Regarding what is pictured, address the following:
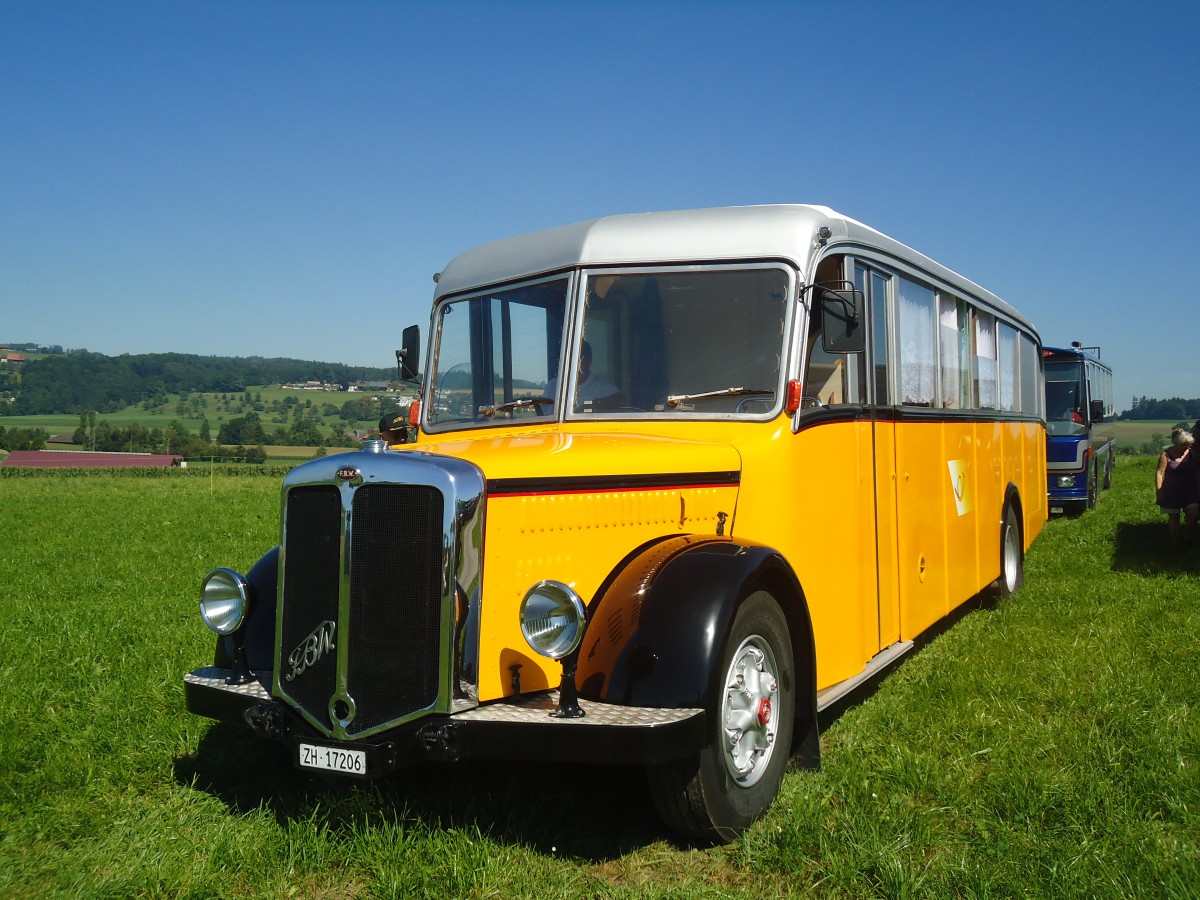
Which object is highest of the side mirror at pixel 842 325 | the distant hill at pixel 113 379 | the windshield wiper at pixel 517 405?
the distant hill at pixel 113 379

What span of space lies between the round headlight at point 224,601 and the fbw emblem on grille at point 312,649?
43 centimetres

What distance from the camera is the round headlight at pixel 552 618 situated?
372 centimetres

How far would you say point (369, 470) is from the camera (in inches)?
159

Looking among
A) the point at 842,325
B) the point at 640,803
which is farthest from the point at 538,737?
the point at 842,325

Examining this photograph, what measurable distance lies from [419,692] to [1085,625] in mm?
5978

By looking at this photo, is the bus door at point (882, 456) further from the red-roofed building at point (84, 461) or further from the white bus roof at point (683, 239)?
the red-roofed building at point (84, 461)

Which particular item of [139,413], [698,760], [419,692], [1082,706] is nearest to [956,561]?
[1082,706]

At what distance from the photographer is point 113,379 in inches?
4648

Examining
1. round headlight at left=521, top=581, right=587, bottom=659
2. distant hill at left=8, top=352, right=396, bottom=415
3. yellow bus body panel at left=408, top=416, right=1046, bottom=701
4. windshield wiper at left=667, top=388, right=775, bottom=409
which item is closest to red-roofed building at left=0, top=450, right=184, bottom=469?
distant hill at left=8, top=352, right=396, bottom=415

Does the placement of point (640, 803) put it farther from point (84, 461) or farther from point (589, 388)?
point (84, 461)

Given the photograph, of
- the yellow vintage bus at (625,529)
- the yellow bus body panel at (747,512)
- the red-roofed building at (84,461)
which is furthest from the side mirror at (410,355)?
the red-roofed building at (84,461)

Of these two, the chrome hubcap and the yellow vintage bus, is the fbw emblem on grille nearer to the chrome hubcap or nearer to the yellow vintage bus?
the yellow vintage bus

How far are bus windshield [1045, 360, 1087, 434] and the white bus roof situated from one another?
15683 millimetres

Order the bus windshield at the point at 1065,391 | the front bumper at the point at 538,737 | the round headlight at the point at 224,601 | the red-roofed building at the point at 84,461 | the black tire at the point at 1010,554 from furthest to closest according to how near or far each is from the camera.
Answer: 1. the red-roofed building at the point at 84,461
2. the bus windshield at the point at 1065,391
3. the black tire at the point at 1010,554
4. the round headlight at the point at 224,601
5. the front bumper at the point at 538,737
